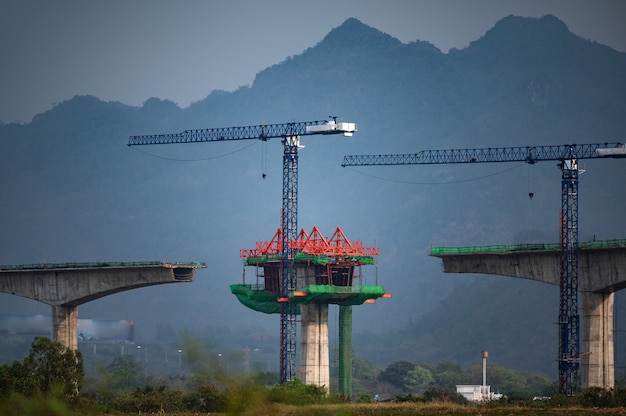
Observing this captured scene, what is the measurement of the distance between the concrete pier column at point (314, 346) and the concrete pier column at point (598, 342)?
33.9 m

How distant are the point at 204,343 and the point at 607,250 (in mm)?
119836

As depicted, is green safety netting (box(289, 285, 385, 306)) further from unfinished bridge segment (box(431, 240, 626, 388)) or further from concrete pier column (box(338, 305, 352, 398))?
unfinished bridge segment (box(431, 240, 626, 388))

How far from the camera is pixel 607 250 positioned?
470 ft

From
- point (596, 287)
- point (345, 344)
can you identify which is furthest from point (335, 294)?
point (596, 287)

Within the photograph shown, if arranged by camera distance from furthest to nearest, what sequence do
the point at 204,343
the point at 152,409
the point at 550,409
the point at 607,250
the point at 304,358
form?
1. the point at 304,358
2. the point at 607,250
3. the point at 152,409
4. the point at 550,409
5. the point at 204,343

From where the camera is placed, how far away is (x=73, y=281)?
165 m

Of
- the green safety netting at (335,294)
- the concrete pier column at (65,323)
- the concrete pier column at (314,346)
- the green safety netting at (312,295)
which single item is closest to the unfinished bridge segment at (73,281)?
the concrete pier column at (65,323)

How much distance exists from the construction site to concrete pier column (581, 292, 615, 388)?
99.1 ft

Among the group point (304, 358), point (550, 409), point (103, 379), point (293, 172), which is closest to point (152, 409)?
point (550, 409)

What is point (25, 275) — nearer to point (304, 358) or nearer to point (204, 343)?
point (304, 358)

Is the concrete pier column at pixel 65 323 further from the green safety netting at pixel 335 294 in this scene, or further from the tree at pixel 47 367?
the tree at pixel 47 367

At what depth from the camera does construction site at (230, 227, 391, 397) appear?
534 feet

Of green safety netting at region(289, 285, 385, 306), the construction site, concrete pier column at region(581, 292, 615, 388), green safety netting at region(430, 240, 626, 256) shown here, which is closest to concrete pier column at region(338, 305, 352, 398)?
green safety netting at region(289, 285, 385, 306)

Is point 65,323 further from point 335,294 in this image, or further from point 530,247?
point 530,247
